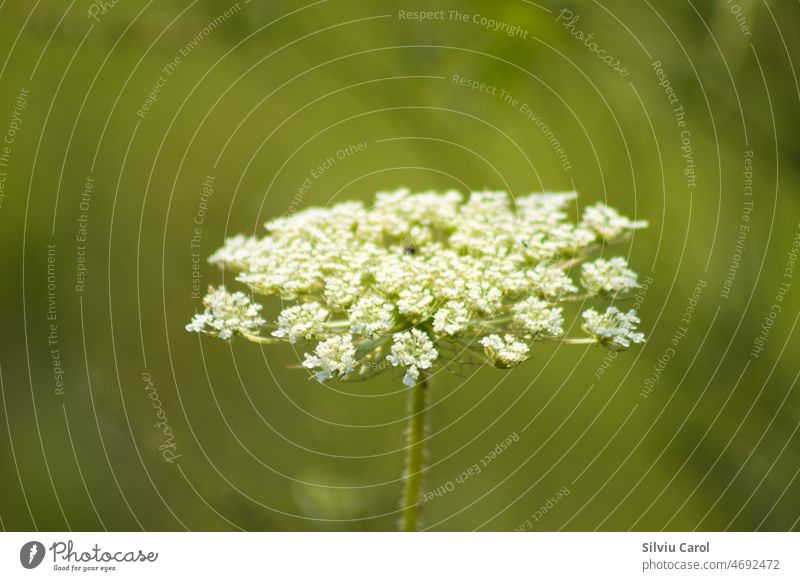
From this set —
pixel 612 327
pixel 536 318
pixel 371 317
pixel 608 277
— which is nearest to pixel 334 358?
pixel 371 317

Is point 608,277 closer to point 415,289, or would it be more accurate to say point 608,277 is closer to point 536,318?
point 536,318

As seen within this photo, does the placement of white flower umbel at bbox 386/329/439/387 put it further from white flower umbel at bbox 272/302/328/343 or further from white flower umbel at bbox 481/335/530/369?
white flower umbel at bbox 272/302/328/343

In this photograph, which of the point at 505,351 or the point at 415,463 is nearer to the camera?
the point at 505,351

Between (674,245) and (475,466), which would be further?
(475,466)

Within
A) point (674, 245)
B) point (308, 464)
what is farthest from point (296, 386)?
point (674, 245)

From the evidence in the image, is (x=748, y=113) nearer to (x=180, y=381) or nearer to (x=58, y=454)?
(x=180, y=381)

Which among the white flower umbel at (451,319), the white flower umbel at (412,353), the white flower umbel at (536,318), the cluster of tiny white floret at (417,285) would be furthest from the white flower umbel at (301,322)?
the white flower umbel at (536,318)

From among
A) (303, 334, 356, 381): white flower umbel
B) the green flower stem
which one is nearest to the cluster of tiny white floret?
(303, 334, 356, 381): white flower umbel
